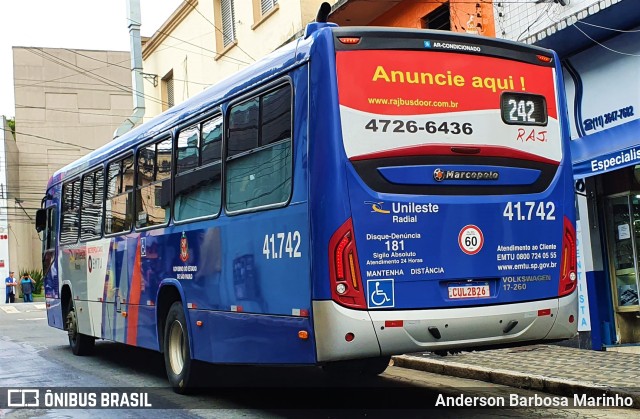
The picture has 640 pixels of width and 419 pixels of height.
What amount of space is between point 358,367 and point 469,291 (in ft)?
4.00

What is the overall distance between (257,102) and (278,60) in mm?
468

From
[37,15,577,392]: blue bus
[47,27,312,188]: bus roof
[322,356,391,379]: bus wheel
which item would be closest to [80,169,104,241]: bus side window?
[47,27,312,188]: bus roof

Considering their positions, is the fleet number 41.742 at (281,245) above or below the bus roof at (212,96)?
below

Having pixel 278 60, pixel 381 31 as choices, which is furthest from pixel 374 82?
pixel 278 60

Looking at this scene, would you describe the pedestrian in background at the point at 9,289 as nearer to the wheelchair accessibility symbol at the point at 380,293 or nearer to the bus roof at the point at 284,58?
the bus roof at the point at 284,58

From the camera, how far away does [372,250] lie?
240 inches

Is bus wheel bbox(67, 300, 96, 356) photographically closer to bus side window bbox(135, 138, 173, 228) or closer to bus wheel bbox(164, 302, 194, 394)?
bus side window bbox(135, 138, 173, 228)

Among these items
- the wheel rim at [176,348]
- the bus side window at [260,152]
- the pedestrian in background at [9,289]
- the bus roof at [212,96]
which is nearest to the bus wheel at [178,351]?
the wheel rim at [176,348]

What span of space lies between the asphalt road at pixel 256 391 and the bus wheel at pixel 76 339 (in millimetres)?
263

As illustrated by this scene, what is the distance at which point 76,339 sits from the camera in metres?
12.7

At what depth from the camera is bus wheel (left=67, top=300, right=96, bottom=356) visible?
12.6 m

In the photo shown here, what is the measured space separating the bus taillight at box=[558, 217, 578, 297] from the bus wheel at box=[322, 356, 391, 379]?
69.0 inches

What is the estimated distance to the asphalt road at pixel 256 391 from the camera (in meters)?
7.41

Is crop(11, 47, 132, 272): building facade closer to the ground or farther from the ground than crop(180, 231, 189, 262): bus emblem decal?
farther from the ground
